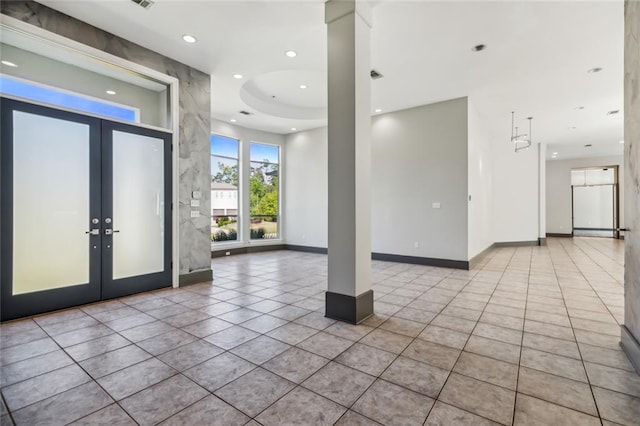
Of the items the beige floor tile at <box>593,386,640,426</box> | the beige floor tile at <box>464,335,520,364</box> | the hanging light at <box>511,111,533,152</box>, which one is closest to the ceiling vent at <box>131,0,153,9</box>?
the beige floor tile at <box>464,335,520,364</box>

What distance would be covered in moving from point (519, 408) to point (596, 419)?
0.40m

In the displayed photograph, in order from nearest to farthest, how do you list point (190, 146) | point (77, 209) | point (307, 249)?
1. point (77, 209)
2. point (190, 146)
3. point (307, 249)

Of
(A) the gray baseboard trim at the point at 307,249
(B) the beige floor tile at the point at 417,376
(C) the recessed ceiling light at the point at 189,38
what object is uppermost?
(C) the recessed ceiling light at the point at 189,38

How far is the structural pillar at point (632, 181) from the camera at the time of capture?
2365mm

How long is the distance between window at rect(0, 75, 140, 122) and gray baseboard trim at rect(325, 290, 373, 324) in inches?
156

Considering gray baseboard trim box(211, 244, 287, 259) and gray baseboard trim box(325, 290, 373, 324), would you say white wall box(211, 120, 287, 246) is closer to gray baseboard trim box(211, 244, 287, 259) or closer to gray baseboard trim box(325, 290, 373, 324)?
gray baseboard trim box(211, 244, 287, 259)

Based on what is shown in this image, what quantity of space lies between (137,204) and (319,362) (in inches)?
145

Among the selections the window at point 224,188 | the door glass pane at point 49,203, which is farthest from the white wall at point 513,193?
the door glass pane at point 49,203

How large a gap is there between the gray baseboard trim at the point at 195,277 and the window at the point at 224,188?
3.01m

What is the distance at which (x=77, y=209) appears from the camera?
12.9 feet

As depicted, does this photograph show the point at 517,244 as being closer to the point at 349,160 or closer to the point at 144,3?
the point at 349,160

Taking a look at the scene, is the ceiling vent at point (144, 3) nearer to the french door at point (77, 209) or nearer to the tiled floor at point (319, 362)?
the french door at point (77, 209)

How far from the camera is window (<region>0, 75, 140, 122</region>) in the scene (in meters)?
3.49

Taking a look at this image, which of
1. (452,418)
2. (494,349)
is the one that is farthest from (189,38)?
(494,349)
